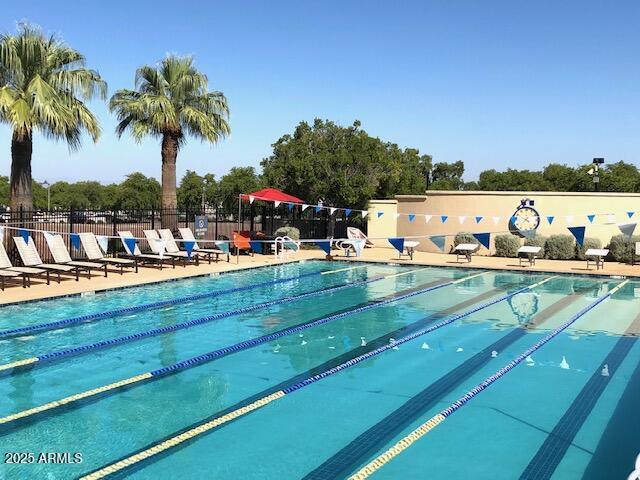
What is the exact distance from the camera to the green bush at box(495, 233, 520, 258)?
23844mm

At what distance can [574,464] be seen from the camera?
19.1 feet

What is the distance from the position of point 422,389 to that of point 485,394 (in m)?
0.80

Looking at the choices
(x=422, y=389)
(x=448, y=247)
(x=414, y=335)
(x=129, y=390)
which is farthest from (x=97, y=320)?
(x=448, y=247)

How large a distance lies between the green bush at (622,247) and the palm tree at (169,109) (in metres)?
15.2

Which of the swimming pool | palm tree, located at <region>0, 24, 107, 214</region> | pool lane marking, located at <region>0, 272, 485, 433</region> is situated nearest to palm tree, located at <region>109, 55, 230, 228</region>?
palm tree, located at <region>0, 24, 107, 214</region>

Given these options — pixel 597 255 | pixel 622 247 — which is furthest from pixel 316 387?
pixel 622 247

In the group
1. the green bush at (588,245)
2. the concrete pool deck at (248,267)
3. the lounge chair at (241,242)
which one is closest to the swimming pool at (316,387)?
the concrete pool deck at (248,267)

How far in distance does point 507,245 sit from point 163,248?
43.3ft

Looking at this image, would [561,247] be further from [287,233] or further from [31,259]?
[31,259]

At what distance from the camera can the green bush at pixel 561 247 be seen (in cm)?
2305

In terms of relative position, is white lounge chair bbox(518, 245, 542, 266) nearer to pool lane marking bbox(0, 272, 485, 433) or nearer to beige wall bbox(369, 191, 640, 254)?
beige wall bbox(369, 191, 640, 254)

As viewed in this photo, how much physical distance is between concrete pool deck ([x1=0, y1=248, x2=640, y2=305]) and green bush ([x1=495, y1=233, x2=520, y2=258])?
393 millimetres

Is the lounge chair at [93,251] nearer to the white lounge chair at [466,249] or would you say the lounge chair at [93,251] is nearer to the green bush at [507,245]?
the white lounge chair at [466,249]

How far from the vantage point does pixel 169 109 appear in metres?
20.9
